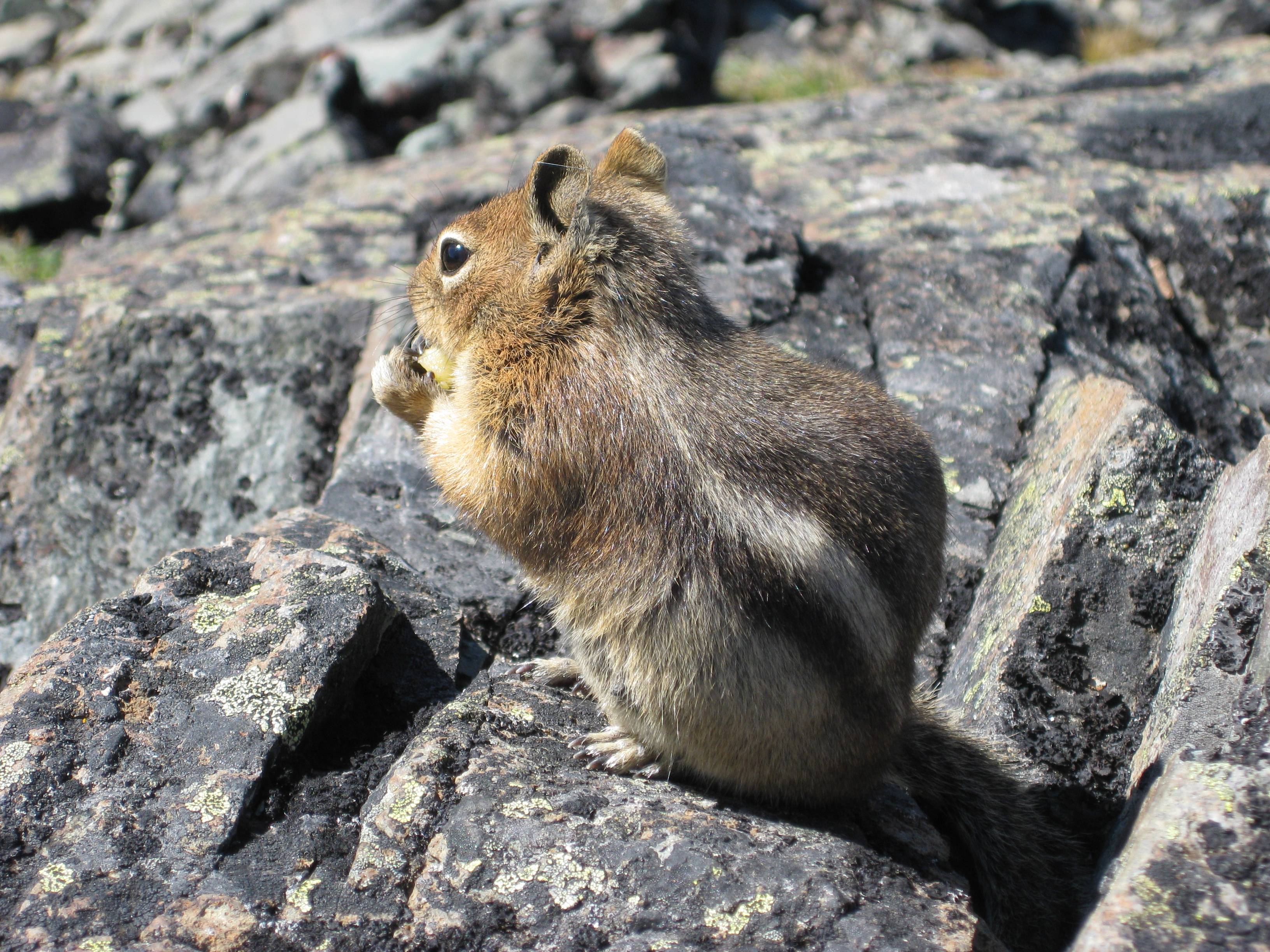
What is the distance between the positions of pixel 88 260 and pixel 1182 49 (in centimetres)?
878

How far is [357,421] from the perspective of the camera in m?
5.12

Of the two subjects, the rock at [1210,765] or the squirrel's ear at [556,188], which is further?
the squirrel's ear at [556,188]

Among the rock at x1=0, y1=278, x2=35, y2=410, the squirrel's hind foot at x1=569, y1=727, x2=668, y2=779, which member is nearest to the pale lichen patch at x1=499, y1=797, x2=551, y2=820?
the squirrel's hind foot at x1=569, y1=727, x2=668, y2=779

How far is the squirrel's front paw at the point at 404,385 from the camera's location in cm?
411

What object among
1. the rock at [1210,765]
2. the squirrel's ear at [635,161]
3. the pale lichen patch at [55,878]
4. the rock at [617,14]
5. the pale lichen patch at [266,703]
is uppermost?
the squirrel's ear at [635,161]

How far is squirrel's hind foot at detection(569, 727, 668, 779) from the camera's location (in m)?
3.52

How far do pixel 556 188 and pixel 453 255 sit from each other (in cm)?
54

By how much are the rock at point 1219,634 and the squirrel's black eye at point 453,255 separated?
2819 millimetres

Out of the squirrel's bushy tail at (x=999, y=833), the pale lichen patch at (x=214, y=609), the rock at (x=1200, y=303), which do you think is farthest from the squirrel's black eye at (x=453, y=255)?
the rock at (x=1200, y=303)

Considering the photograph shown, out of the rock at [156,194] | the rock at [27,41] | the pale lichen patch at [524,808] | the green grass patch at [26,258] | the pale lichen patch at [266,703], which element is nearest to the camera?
the pale lichen patch at [524,808]

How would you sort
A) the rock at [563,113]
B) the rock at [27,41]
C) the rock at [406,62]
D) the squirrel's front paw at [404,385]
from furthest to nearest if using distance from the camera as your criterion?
the rock at [27,41]
the rock at [406,62]
the rock at [563,113]
the squirrel's front paw at [404,385]

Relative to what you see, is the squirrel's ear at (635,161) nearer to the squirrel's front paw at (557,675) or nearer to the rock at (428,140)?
the squirrel's front paw at (557,675)

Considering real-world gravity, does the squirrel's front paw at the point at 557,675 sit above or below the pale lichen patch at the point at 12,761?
below

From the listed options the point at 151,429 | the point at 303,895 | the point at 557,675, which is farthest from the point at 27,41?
the point at 303,895
